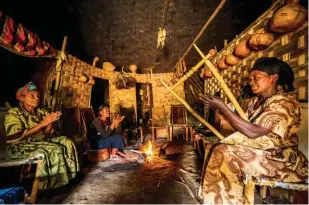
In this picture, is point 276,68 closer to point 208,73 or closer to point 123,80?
point 208,73

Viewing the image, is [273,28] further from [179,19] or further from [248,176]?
[179,19]

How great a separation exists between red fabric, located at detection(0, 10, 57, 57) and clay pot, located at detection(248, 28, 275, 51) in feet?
13.9

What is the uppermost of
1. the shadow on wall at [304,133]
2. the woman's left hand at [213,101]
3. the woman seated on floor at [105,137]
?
the woman's left hand at [213,101]

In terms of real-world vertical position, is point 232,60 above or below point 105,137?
above

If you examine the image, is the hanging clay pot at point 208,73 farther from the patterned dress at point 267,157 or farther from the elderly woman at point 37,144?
the elderly woman at point 37,144

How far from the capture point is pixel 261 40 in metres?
3.27

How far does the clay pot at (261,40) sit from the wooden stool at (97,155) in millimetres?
4327

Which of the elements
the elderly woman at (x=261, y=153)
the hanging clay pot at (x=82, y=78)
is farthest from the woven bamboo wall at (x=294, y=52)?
the hanging clay pot at (x=82, y=78)

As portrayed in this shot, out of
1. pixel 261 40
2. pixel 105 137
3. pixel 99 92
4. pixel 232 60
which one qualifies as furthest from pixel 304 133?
pixel 99 92

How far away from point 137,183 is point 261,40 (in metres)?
3.50

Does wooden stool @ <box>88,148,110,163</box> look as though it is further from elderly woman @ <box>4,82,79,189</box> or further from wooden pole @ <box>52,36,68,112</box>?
wooden pole @ <box>52,36,68,112</box>

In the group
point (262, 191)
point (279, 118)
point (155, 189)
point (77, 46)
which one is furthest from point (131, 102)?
point (279, 118)

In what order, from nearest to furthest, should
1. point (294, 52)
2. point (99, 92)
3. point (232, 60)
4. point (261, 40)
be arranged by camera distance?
point (294, 52)
point (261, 40)
point (232, 60)
point (99, 92)

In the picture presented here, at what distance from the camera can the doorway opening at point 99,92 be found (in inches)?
379
